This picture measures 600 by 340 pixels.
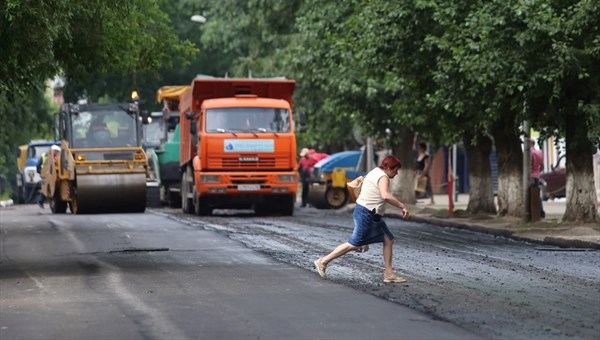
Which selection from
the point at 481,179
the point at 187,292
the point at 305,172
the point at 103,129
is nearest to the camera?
the point at 187,292

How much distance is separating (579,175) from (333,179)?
16632 millimetres

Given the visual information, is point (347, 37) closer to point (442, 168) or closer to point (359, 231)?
point (359, 231)

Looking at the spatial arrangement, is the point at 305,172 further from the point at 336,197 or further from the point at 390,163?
the point at 390,163

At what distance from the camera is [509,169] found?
109 feet

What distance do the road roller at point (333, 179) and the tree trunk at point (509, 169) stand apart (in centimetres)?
1170

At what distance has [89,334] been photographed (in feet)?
40.0

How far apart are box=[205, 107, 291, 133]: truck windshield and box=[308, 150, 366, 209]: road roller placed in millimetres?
8766

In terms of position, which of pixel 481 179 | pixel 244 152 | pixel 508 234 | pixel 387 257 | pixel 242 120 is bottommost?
pixel 508 234

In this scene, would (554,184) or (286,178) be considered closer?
(286,178)

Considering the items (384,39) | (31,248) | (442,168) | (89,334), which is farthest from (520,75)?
(442,168)

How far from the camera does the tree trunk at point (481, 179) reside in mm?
35406

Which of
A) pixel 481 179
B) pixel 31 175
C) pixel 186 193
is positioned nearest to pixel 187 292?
pixel 481 179

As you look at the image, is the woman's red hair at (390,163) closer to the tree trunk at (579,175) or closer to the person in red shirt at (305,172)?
the tree trunk at (579,175)

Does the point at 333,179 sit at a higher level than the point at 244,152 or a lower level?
lower
